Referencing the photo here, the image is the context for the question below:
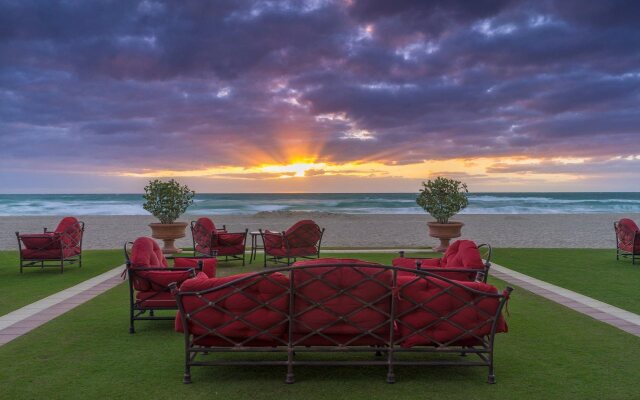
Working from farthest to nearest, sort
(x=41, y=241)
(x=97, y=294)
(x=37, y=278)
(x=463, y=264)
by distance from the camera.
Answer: (x=41, y=241), (x=37, y=278), (x=97, y=294), (x=463, y=264)

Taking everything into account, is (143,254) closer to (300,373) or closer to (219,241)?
(300,373)

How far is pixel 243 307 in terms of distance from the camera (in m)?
3.34

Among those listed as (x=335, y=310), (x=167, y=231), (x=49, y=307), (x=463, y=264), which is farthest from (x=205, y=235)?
(x=335, y=310)

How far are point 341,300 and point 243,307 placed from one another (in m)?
0.68

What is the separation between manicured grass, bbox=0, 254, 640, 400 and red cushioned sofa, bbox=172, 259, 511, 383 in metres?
0.18

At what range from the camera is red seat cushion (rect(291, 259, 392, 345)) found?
327cm

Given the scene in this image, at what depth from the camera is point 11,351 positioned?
417 centimetres

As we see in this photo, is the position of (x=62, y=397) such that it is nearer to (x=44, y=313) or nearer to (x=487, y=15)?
(x=44, y=313)

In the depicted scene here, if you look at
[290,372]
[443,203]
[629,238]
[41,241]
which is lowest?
[290,372]

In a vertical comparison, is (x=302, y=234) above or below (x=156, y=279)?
above

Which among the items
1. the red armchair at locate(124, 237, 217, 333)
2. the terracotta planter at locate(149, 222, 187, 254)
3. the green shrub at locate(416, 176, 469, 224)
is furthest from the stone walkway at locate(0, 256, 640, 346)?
the green shrub at locate(416, 176, 469, 224)

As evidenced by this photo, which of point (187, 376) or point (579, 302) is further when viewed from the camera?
point (579, 302)

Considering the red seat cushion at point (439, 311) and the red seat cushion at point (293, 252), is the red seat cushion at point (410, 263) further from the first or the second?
the red seat cushion at point (293, 252)

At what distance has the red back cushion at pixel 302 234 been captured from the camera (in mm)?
9312
